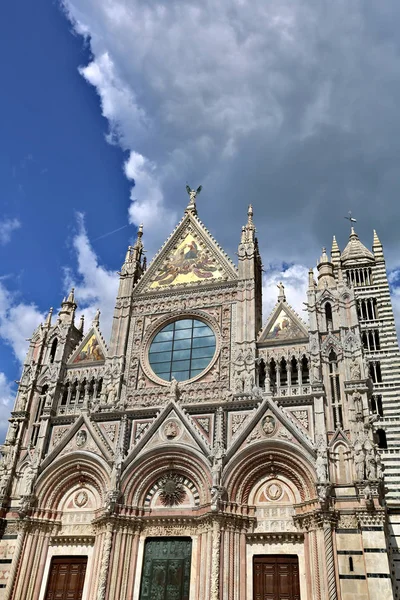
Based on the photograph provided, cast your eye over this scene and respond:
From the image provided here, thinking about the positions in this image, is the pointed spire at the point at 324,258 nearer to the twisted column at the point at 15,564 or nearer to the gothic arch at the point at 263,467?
the gothic arch at the point at 263,467

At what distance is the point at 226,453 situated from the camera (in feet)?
65.1

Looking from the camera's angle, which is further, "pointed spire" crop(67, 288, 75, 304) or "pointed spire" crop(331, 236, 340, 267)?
"pointed spire" crop(331, 236, 340, 267)

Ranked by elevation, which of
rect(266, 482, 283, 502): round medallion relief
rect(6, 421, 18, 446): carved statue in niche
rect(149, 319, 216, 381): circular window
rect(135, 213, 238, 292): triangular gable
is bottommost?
rect(266, 482, 283, 502): round medallion relief

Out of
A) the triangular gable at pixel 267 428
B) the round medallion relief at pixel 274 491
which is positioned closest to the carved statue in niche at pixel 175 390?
the triangular gable at pixel 267 428

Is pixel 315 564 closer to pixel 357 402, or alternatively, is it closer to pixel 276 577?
pixel 276 577

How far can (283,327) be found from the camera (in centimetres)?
2330

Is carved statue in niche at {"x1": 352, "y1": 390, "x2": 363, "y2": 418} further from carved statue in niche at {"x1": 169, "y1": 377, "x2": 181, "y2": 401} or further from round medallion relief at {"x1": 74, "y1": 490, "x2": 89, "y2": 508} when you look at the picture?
round medallion relief at {"x1": 74, "y1": 490, "x2": 89, "y2": 508}

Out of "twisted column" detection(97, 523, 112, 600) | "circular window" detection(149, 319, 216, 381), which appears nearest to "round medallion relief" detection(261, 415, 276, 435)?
"circular window" detection(149, 319, 216, 381)

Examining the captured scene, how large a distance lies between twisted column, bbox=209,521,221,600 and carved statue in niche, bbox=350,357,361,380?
23.5ft

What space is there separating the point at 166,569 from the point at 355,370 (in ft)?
32.3

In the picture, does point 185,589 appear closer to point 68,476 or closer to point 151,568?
point 151,568

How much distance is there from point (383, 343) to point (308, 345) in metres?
12.3

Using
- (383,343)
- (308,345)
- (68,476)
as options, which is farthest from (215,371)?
(383,343)

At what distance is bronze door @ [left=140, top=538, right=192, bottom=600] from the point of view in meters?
18.7
